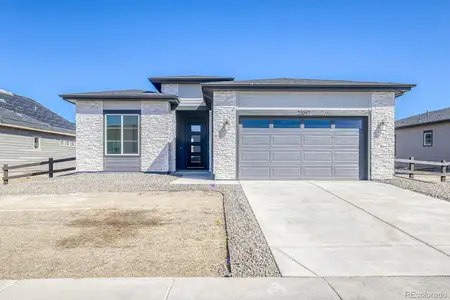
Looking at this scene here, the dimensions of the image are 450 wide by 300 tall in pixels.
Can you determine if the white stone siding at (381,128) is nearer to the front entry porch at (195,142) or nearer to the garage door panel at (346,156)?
the garage door panel at (346,156)

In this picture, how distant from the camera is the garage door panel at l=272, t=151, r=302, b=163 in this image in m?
10.4

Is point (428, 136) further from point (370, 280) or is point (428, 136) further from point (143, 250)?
point (143, 250)

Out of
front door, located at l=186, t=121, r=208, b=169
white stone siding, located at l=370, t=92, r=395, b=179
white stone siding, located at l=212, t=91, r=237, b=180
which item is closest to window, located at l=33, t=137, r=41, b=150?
front door, located at l=186, t=121, r=208, b=169

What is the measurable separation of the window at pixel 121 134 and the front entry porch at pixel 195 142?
2828mm

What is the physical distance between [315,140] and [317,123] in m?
0.70

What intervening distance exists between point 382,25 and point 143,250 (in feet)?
48.5

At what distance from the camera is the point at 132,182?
32.1 ft

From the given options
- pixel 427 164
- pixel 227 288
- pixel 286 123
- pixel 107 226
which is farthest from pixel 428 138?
pixel 107 226

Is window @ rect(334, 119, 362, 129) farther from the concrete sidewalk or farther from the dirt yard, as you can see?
the concrete sidewalk

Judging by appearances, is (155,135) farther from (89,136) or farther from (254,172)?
(254,172)

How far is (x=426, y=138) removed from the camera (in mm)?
18312

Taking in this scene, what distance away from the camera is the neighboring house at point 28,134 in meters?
15.1

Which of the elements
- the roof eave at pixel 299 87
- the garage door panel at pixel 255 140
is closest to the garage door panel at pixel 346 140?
the roof eave at pixel 299 87

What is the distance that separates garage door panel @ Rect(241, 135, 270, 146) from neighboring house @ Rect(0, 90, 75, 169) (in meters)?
14.1
